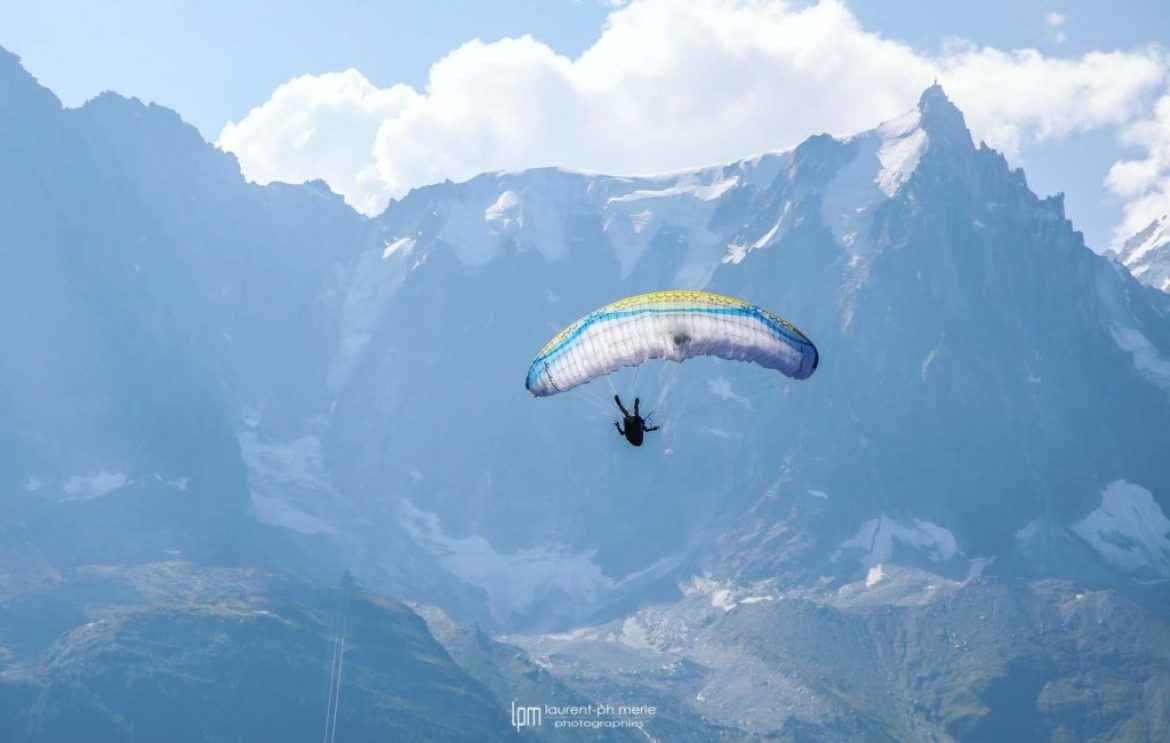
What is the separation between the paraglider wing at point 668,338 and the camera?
77.4m

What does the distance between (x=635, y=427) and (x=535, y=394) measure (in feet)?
24.7

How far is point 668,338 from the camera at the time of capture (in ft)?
257

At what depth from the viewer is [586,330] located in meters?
78.8

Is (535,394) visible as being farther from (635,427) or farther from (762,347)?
(762,347)

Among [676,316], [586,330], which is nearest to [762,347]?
[676,316]

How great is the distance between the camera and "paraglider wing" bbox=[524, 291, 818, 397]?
77438mm

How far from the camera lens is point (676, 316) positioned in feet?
256

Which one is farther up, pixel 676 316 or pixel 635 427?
pixel 676 316

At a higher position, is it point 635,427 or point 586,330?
point 586,330

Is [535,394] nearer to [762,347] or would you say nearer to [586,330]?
[586,330]

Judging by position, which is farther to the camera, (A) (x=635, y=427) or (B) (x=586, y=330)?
(B) (x=586, y=330)

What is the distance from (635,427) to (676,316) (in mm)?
7742

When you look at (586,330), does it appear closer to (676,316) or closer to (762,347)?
(676,316)

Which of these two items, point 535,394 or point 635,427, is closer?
point 635,427
